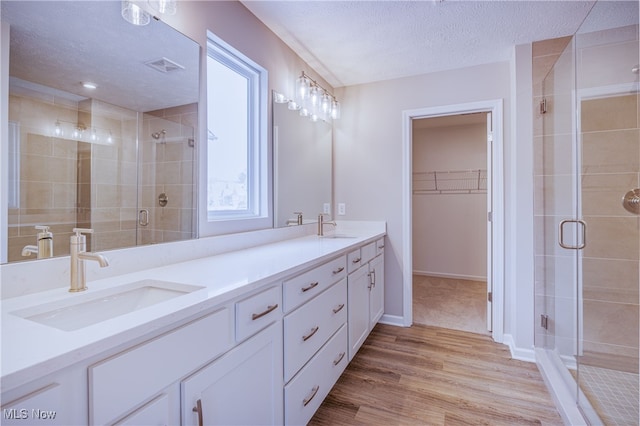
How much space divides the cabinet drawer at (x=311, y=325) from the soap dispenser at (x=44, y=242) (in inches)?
33.2

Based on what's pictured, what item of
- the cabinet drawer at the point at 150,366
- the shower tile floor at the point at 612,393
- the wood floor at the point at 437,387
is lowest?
the wood floor at the point at 437,387

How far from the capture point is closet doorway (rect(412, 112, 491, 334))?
14.0 feet

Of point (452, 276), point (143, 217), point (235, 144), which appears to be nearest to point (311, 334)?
point (143, 217)

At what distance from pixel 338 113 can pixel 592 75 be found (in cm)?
182

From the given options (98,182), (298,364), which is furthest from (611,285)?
(98,182)

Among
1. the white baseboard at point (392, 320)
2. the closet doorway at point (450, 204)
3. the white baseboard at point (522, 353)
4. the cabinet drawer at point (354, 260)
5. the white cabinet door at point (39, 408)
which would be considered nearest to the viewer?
the white cabinet door at point (39, 408)

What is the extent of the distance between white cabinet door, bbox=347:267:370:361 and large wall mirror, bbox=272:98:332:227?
Result: 0.68 m

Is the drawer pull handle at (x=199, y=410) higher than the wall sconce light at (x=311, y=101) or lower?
lower

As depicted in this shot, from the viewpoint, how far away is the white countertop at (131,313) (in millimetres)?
547

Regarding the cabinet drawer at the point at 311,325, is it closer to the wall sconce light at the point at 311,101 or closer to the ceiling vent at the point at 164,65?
the ceiling vent at the point at 164,65

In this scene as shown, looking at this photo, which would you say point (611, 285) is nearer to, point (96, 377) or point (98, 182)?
point (96, 377)

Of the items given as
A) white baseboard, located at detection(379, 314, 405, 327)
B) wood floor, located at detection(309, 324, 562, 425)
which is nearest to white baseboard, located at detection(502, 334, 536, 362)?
wood floor, located at detection(309, 324, 562, 425)

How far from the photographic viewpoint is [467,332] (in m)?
2.66

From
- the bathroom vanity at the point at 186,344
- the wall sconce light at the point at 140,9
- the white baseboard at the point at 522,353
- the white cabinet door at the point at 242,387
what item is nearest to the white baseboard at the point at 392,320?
the white baseboard at the point at 522,353
